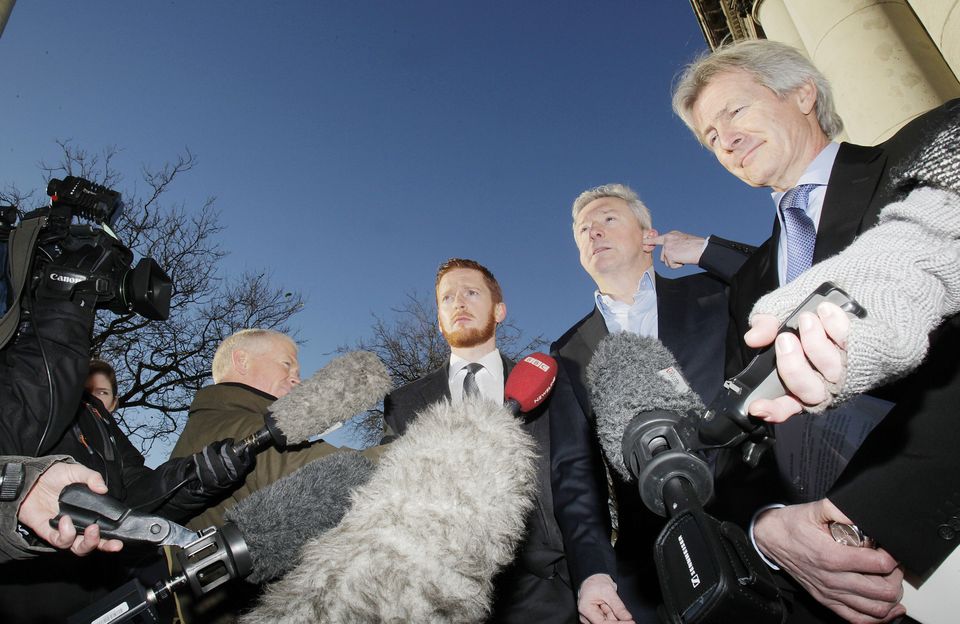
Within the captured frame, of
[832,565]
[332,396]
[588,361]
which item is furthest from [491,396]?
[832,565]

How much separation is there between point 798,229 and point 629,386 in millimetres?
1017

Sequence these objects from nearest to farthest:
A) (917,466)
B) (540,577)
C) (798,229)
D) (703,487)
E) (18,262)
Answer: (703,487)
(917,466)
(798,229)
(18,262)
(540,577)

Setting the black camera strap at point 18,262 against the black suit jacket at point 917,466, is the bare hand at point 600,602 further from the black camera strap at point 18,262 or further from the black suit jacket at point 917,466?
the black camera strap at point 18,262

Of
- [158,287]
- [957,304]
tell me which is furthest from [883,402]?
[158,287]

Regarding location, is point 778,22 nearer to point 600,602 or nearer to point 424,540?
point 600,602

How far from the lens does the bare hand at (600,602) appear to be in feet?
6.77

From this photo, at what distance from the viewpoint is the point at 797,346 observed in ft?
Result: 2.90

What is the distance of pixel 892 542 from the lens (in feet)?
3.89

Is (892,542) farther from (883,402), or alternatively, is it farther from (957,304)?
(957,304)

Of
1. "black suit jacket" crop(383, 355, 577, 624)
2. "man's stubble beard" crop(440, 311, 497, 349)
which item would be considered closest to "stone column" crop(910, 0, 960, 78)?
"man's stubble beard" crop(440, 311, 497, 349)

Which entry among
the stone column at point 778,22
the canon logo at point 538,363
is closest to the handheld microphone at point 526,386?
the canon logo at point 538,363

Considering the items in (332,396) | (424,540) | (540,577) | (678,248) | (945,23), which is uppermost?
(945,23)

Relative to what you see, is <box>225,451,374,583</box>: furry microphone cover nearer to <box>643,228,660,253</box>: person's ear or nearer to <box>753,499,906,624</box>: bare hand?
<box>753,499,906,624</box>: bare hand

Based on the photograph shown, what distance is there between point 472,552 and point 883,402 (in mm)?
1228
